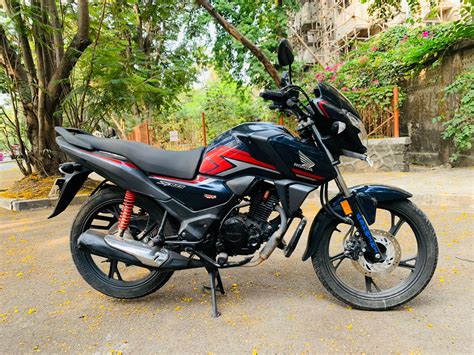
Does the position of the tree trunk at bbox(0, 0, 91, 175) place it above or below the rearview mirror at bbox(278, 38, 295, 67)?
above

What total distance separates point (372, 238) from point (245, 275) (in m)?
1.12

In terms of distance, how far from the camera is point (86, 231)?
2424 mm

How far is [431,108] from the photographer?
786 cm

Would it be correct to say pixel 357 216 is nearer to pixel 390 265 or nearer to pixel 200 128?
pixel 390 265

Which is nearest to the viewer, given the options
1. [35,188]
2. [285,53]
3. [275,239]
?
[285,53]

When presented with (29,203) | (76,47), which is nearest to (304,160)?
(29,203)

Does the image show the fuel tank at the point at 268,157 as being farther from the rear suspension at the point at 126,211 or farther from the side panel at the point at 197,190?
the rear suspension at the point at 126,211

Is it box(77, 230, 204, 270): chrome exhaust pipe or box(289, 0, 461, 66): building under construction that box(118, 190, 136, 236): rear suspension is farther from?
box(289, 0, 461, 66): building under construction

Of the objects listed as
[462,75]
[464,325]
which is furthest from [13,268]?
[462,75]

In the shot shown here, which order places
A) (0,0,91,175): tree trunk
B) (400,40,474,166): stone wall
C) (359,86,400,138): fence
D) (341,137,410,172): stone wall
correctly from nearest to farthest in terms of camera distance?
(0,0,91,175): tree trunk < (400,40,474,166): stone wall < (341,137,410,172): stone wall < (359,86,400,138): fence

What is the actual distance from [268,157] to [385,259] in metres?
1.06

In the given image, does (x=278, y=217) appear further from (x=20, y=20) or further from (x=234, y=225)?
(x=20, y=20)

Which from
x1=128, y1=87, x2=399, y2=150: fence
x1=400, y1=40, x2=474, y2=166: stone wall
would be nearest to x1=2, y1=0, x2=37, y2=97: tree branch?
x1=128, y1=87, x2=399, y2=150: fence

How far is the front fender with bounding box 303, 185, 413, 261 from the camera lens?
224 cm
